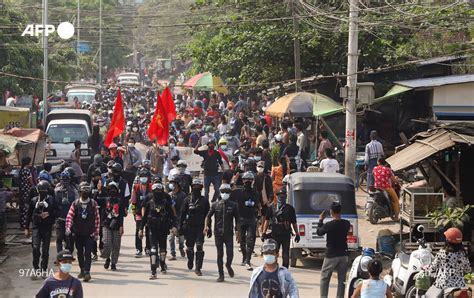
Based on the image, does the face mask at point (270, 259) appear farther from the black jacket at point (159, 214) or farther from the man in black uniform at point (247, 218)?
the man in black uniform at point (247, 218)

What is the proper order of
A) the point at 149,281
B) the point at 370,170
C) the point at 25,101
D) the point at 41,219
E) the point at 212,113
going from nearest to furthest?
the point at 149,281 → the point at 41,219 → the point at 370,170 → the point at 212,113 → the point at 25,101

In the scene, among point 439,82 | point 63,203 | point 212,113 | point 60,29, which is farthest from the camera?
point 212,113

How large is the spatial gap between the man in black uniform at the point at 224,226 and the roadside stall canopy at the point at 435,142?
313cm

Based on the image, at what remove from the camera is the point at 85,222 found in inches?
664

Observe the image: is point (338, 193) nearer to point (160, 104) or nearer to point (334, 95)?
point (160, 104)

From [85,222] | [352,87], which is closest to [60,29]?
[352,87]

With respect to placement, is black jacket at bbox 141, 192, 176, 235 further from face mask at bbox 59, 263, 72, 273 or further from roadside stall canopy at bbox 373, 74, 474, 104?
roadside stall canopy at bbox 373, 74, 474, 104

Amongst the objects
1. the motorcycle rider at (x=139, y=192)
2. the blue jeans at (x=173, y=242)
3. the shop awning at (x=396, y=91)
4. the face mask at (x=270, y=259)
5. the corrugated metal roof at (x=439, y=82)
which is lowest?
the blue jeans at (x=173, y=242)

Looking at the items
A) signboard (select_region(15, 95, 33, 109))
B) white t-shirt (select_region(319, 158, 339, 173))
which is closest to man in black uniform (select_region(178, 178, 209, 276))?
white t-shirt (select_region(319, 158, 339, 173))

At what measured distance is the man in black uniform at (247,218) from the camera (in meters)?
18.2

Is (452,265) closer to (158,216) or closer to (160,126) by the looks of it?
(158,216)

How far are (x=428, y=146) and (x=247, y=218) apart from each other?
11.3 feet

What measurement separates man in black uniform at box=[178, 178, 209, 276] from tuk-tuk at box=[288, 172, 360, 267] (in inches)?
68.7

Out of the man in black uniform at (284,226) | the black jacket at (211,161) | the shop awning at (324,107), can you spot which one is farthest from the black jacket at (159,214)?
the shop awning at (324,107)
